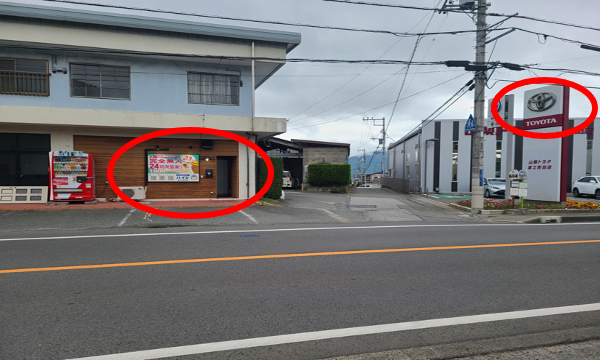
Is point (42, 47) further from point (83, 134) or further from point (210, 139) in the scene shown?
point (210, 139)

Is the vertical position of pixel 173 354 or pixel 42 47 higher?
pixel 42 47

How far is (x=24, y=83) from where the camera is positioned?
49.0 feet

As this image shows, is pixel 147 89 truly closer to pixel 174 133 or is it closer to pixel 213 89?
pixel 174 133

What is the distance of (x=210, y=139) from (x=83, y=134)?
519 cm

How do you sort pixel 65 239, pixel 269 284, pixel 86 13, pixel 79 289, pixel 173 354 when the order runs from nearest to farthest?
1. pixel 173 354
2. pixel 79 289
3. pixel 269 284
4. pixel 65 239
5. pixel 86 13

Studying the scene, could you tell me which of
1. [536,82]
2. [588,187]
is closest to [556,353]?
[536,82]

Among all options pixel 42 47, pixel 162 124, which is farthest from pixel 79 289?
pixel 42 47

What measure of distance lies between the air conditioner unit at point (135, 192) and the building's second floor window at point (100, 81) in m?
3.88

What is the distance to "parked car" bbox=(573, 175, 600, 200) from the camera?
2386 cm

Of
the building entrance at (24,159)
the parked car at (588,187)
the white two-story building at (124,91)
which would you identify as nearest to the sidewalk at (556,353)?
the white two-story building at (124,91)

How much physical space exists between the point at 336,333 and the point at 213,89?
15.0m

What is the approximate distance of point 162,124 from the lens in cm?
1550

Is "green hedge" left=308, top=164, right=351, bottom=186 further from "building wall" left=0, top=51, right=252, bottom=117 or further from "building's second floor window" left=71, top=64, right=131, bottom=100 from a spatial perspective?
"building's second floor window" left=71, top=64, right=131, bottom=100

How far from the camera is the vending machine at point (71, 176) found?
14164 millimetres
